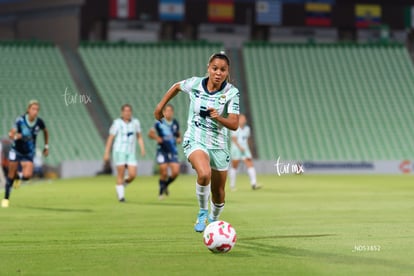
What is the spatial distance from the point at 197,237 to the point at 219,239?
6.66 ft

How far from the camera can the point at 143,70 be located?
46.9m

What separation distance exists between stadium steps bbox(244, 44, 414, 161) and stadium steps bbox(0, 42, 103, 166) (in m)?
8.78

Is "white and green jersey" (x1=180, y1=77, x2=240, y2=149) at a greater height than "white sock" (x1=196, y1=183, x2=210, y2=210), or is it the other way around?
"white and green jersey" (x1=180, y1=77, x2=240, y2=149)

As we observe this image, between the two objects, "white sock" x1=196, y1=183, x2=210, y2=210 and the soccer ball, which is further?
"white sock" x1=196, y1=183, x2=210, y2=210

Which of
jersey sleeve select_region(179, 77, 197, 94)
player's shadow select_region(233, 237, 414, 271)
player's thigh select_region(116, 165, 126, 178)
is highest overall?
jersey sleeve select_region(179, 77, 197, 94)

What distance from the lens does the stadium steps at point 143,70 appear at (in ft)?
146

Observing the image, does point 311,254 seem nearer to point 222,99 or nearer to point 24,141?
point 222,99

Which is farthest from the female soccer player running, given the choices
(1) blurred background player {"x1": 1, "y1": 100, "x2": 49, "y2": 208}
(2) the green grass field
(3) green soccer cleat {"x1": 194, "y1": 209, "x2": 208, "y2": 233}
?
(1) blurred background player {"x1": 1, "y1": 100, "x2": 49, "y2": 208}

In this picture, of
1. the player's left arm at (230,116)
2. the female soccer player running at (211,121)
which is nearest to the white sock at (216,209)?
the female soccer player running at (211,121)

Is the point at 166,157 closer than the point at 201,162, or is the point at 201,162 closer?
the point at 201,162

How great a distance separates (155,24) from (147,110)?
760cm

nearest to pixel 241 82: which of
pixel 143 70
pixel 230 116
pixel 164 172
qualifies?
pixel 143 70

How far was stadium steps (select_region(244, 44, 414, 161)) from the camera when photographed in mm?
43469

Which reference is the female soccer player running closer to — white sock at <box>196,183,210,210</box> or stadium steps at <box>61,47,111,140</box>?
white sock at <box>196,183,210,210</box>
